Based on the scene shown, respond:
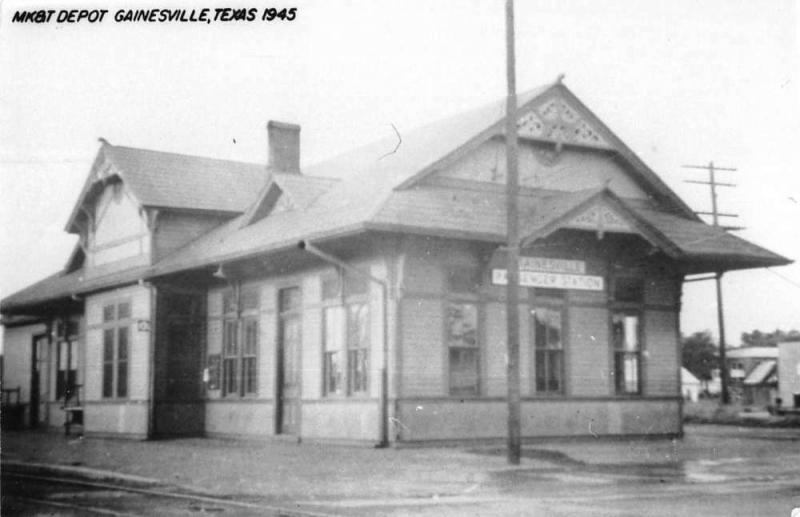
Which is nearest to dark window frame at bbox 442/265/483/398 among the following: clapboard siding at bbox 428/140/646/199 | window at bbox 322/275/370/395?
window at bbox 322/275/370/395

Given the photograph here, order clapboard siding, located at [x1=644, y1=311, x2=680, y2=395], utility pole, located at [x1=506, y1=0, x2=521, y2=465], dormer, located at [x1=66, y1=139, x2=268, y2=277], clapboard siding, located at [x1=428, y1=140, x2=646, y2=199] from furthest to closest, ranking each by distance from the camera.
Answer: dormer, located at [x1=66, y1=139, x2=268, y2=277], clapboard siding, located at [x1=644, y1=311, x2=680, y2=395], clapboard siding, located at [x1=428, y1=140, x2=646, y2=199], utility pole, located at [x1=506, y1=0, x2=521, y2=465]

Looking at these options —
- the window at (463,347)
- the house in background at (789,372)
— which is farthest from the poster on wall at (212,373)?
the house in background at (789,372)

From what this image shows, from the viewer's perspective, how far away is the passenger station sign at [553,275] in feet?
58.4

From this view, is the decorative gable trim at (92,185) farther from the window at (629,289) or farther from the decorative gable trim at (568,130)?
the window at (629,289)

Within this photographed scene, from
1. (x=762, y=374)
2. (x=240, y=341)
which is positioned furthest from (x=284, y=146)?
(x=762, y=374)

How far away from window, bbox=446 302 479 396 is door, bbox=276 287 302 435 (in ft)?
11.2

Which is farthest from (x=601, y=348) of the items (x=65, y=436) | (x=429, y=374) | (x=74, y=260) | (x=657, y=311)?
(x=74, y=260)

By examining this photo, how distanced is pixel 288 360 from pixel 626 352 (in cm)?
658

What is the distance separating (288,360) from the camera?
21125 millimetres

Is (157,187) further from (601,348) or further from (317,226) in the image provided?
(601,348)

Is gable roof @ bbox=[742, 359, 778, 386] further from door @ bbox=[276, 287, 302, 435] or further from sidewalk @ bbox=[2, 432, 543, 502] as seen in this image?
sidewalk @ bbox=[2, 432, 543, 502]

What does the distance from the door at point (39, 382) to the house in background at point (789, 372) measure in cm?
2637

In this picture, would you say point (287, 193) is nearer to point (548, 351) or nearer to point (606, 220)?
point (548, 351)

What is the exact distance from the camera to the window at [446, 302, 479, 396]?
1867 cm
